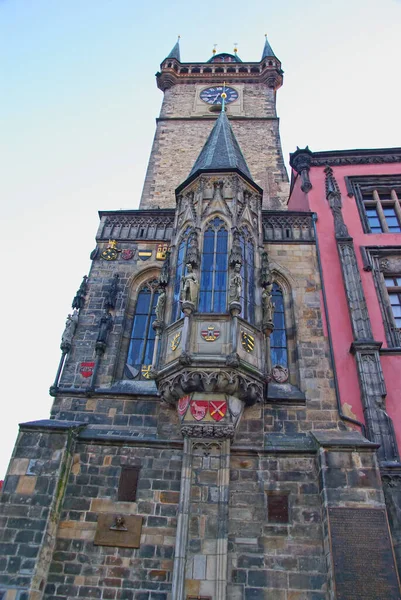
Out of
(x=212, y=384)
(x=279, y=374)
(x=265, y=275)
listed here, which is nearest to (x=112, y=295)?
(x=265, y=275)

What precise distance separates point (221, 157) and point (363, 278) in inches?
207

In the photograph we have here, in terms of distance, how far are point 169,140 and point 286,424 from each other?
16.1 m

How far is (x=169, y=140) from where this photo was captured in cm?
2230

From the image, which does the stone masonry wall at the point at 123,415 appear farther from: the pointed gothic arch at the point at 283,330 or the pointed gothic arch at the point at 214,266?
the pointed gothic arch at the point at 283,330

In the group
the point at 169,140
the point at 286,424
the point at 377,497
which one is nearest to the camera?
the point at 377,497

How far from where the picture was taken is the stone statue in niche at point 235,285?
10.4 m

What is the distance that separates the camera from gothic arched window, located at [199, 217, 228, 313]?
1057 cm

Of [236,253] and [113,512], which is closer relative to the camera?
[113,512]

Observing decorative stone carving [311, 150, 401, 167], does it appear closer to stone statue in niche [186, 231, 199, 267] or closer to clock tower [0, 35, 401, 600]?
clock tower [0, 35, 401, 600]

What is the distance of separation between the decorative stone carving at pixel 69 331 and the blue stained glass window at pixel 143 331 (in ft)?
4.81

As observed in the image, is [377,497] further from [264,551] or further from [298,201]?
[298,201]

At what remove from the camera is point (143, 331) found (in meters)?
12.3

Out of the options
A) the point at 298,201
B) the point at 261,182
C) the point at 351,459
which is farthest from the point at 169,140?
the point at 351,459

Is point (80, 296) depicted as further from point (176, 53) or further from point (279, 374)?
point (176, 53)
